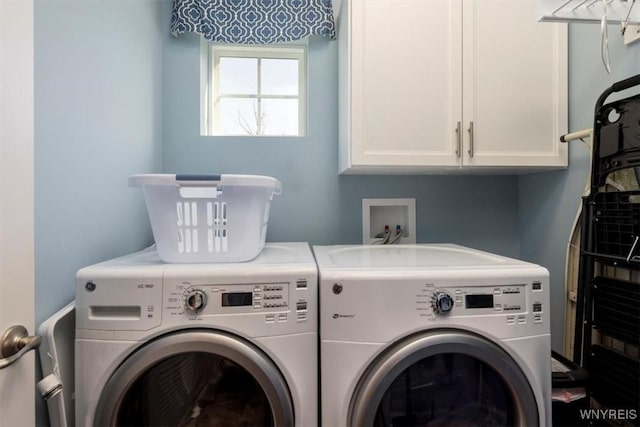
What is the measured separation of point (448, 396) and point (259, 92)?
1.73m

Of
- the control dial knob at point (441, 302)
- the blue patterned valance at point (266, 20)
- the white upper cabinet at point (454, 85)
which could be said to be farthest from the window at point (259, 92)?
the control dial knob at point (441, 302)

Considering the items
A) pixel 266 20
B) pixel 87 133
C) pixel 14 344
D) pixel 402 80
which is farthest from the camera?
pixel 266 20

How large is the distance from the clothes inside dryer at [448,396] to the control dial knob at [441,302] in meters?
0.16

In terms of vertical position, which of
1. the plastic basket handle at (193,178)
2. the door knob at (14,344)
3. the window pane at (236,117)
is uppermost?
the window pane at (236,117)

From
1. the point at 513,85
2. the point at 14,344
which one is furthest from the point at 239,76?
the point at 14,344

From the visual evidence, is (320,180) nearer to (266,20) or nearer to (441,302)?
(266,20)

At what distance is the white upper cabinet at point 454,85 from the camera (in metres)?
1.38

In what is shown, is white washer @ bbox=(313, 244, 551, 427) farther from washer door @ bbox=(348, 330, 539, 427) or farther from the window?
the window

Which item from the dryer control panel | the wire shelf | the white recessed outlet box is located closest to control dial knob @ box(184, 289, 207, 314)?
the dryer control panel

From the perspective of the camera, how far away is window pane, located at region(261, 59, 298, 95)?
6.26 ft

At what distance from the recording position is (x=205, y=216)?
40.1 inches

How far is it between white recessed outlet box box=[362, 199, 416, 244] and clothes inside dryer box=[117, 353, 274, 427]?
0.98 m

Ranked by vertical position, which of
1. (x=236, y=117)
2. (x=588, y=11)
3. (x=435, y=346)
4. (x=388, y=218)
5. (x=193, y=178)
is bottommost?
(x=435, y=346)

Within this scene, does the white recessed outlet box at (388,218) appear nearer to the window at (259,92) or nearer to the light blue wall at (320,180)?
the light blue wall at (320,180)
